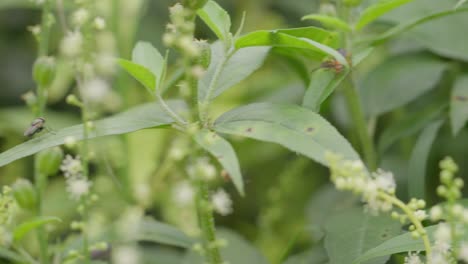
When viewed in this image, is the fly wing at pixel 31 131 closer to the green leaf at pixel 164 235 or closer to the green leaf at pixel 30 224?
the green leaf at pixel 30 224

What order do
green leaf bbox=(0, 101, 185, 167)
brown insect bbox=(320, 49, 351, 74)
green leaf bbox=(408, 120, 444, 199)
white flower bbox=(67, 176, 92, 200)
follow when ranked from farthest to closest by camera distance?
green leaf bbox=(408, 120, 444, 199) < brown insect bbox=(320, 49, 351, 74) < green leaf bbox=(0, 101, 185, 167) < white flower bbox=(67, 176, 92, 200)

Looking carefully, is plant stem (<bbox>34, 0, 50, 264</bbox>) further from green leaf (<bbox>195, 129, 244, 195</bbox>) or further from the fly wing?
green leaf (<bbox>195, 129, 244, 195</bbox>)

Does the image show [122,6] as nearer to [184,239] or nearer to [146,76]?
[184,239]

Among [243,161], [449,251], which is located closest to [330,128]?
[449,251]

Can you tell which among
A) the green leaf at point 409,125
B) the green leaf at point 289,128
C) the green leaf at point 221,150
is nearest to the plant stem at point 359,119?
the green leaf at point 409,125

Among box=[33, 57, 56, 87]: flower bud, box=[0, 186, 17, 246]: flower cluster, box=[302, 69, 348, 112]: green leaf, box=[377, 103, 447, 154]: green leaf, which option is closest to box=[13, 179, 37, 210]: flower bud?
box=[0, 186, 17, 246]: flower cluster

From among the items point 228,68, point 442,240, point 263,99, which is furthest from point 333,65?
point 263,99

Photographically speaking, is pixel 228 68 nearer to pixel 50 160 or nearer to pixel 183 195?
pixel 50 160
